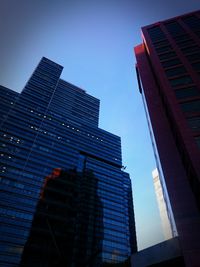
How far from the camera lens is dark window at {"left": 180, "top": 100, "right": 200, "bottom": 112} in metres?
26.8

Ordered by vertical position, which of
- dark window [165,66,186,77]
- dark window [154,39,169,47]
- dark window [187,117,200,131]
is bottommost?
dark window [187,117,200,131]

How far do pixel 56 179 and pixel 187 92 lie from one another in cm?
8700

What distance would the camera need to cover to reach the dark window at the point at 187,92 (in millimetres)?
28906

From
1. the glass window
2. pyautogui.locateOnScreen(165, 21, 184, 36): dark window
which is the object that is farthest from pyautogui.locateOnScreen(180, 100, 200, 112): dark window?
pyautogui.locateOnScreen(165, 21, 184, 36): dark window

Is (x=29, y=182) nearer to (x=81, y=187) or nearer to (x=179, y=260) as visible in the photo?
(x=81, y=187)

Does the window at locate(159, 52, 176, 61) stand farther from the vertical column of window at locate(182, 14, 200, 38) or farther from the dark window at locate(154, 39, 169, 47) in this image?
the vertical column of window at locate(182, 14, 200, 38)

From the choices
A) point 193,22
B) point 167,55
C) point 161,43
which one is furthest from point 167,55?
point 193,22

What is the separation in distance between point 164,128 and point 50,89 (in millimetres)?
133763

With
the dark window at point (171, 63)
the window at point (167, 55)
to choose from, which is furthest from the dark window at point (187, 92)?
the window at point (167, 55)

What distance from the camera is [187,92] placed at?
29547 millimetres

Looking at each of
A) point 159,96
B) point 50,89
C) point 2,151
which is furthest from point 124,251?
point 50,89

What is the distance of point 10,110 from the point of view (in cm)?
11588

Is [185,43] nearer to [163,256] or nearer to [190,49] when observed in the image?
[190,49]

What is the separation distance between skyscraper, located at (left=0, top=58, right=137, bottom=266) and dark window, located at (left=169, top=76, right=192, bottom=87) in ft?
251
